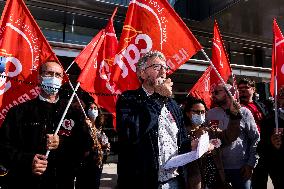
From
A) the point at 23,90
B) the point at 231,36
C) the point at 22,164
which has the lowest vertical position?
the point at 22,164

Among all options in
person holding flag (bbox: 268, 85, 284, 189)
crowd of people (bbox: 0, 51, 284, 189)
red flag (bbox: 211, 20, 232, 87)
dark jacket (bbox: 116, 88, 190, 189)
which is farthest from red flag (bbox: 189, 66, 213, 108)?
dark jacket (bbox: 116, 88, 190, 189)

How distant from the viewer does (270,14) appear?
520 inches

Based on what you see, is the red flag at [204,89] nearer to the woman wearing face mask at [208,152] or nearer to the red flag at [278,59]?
the red flag at [278,59]

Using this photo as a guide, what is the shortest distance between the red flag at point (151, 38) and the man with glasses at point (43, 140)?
0.92m

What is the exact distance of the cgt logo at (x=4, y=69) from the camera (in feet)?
11.3

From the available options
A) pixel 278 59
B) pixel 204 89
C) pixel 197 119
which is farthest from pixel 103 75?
pixel 278 59

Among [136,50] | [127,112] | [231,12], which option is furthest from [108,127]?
[127,112]

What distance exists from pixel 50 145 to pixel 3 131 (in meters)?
0.45

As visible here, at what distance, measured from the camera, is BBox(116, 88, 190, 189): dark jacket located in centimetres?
225

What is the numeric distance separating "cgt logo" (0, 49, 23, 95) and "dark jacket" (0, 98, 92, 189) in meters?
0.46

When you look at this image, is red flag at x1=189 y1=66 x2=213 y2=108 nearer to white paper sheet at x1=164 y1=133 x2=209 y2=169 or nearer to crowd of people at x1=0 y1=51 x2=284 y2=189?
crowd of people at x1=0 y1=51 x2=284 y2=189

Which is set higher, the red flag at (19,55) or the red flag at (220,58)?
the red flag at (220,58)

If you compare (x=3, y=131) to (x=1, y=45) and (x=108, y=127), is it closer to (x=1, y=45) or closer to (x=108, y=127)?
(x=1, y=45)

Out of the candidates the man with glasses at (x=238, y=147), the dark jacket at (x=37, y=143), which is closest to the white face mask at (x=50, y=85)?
the dark jacket at (x=37, y=143)
